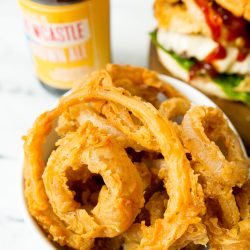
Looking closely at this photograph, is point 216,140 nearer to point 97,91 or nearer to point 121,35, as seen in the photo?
point 97,91

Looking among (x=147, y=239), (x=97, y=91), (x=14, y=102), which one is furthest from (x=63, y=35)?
(x=147, y=239)

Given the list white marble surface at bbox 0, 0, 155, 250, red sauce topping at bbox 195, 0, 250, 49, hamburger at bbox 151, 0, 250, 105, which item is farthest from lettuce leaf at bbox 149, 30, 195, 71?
white marble surface at bbox 0, 0, 155, 250

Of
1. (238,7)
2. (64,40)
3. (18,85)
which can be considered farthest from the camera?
(18,85)

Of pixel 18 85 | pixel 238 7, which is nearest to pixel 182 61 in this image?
pixel 238 7

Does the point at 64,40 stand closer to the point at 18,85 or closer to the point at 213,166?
the point at 18,85

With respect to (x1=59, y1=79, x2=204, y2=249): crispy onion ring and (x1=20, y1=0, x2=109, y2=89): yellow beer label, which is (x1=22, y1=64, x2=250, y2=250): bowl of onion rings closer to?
(x1=59, y1=79, x2=204, y2=249): crispy onion ring

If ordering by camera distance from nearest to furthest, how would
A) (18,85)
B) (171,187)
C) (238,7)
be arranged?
(171,187), (238,7), (18,85)
